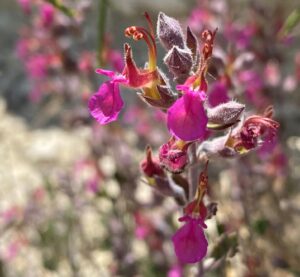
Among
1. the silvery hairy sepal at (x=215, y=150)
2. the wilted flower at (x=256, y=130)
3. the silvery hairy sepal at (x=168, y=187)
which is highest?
the wilted flower at (x=256, y=130)

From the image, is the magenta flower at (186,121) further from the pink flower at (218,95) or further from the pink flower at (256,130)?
the pink flower at (218,95)

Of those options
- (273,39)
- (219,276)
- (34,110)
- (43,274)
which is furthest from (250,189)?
(34,110)

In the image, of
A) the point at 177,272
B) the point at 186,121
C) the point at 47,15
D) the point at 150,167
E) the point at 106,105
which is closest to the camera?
the point at 186,121

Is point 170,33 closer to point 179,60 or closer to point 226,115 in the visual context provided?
point 179,60

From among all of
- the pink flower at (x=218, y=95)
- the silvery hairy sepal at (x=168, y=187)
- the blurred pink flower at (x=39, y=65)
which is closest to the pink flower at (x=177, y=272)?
the pink flower at (x=218, y=95)

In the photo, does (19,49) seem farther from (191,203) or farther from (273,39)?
(191,203)

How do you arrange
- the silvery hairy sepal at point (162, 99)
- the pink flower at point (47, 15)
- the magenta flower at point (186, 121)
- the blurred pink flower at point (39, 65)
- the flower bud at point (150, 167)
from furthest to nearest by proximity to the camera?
the blurred pink flower at point (39, 65)
the pink flower at point (47, 15)
the flower bud at point (150, 167)
the silvery hairy sepal at point (162, 99)
the magenta flower at point (186, 121)

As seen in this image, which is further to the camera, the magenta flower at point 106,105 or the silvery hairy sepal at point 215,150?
the silvery hairy sepal at point 215,150

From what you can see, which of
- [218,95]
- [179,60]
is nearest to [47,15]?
[218,95]
